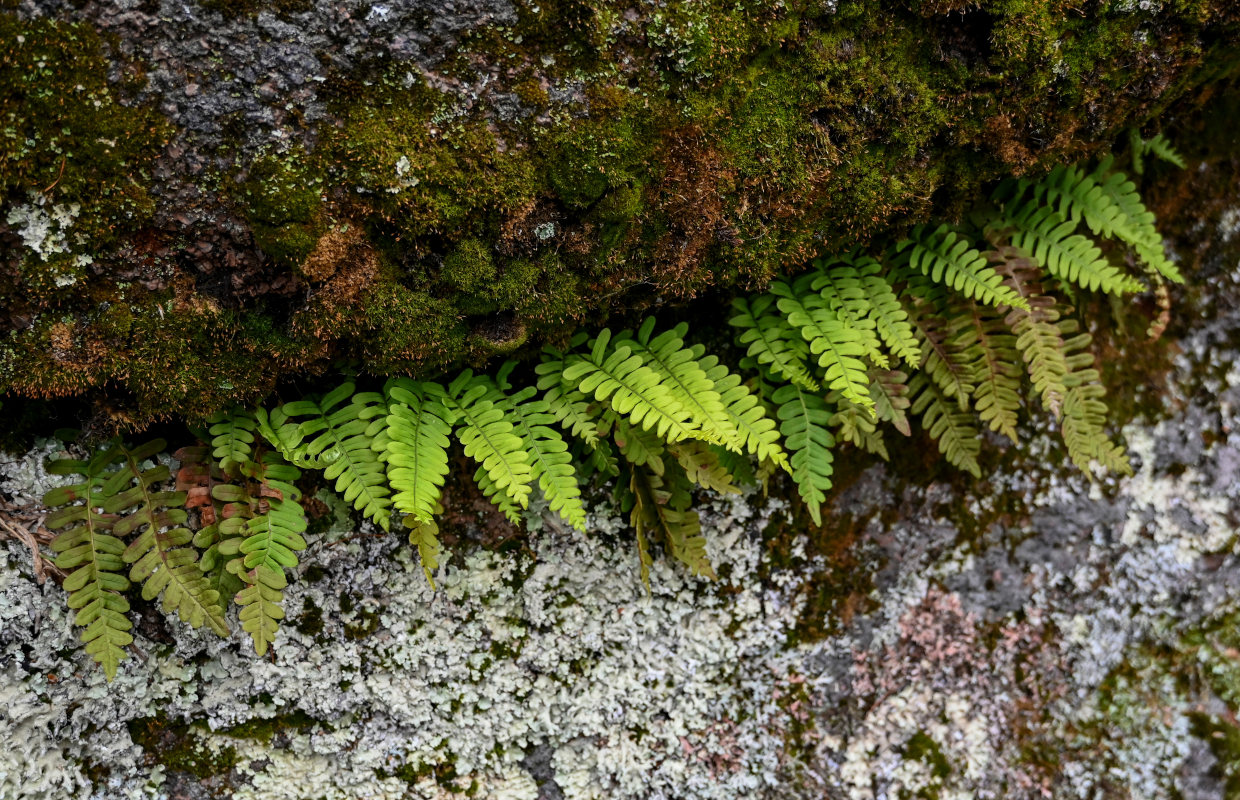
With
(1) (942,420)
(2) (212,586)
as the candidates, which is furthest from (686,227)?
(2) (212,586)

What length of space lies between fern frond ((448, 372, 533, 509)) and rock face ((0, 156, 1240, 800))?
0.68m

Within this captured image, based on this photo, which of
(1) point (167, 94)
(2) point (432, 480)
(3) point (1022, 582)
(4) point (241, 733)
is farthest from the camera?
(3) point (1022, 582)

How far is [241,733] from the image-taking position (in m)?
3.17

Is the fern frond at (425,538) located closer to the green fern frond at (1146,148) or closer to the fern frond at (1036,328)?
the fern frond at (1036,328)

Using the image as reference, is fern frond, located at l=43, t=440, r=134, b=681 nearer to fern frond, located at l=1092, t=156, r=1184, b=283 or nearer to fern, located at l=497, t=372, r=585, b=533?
fern, located at l=497, t=372, r=585, b=533

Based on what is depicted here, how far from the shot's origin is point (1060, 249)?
132 inches

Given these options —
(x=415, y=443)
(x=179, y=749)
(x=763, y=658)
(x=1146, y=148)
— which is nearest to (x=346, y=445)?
(x=415, y=443)

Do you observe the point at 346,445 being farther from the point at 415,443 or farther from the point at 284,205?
the point at 284,205

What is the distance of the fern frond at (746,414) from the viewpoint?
2926mm

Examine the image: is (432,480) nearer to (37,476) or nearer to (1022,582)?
(37,476)

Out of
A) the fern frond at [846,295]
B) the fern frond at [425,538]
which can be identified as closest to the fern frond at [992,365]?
the fern frond at [846,295]

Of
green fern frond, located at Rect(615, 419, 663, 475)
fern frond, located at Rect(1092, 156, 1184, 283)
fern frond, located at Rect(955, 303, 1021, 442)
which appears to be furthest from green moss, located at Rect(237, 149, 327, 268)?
fern frond, located at Rect(1092, 156, 1184, 283)

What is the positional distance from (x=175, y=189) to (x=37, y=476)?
51.5 inches

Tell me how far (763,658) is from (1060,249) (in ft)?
7.53
